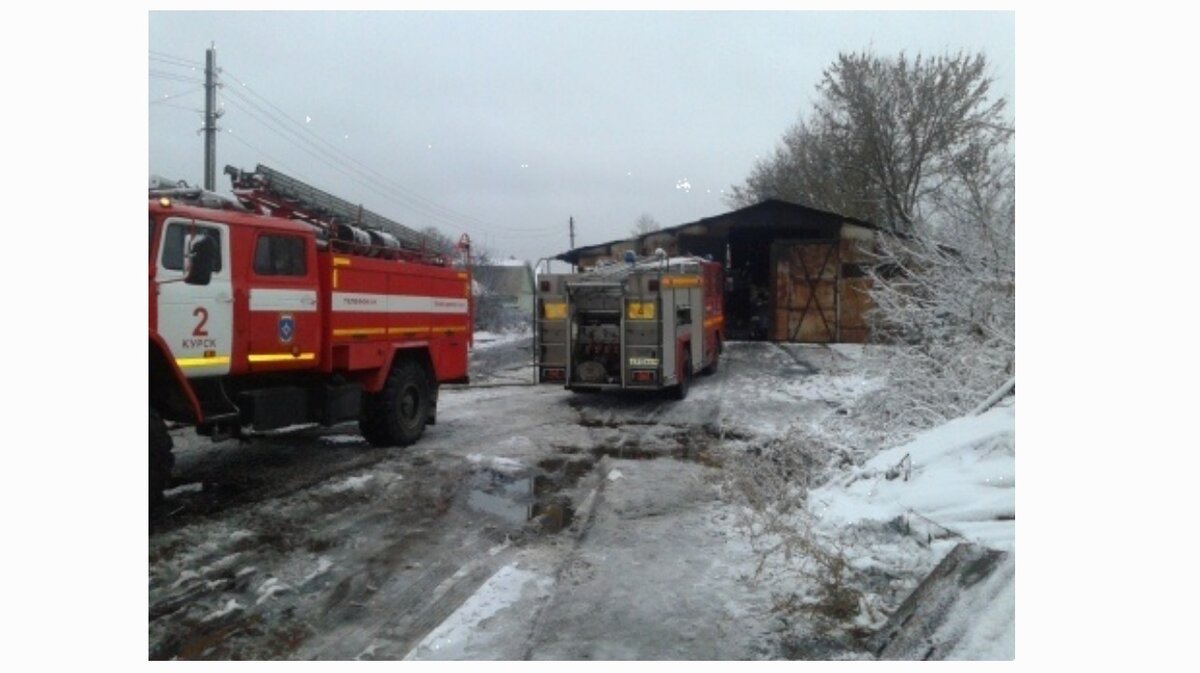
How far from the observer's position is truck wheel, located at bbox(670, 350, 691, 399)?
43.7 ft

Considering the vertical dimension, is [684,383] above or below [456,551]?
above

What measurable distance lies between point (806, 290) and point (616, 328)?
1076 cm

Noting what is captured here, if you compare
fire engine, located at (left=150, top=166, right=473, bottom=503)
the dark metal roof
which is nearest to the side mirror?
fire engine, located at (left=150, top=166, right=473, bottom=503)

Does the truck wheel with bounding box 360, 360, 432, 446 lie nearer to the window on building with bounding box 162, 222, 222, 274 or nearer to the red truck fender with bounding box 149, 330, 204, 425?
the red truck fender with bounding box 149, 330, 204, 425

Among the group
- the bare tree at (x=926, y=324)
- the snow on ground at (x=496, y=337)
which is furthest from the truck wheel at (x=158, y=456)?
the snow on ground at (x=496, y=337)

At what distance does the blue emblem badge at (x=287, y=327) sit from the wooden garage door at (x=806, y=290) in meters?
16.6

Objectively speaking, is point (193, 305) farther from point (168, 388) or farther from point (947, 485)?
point (947, 485)

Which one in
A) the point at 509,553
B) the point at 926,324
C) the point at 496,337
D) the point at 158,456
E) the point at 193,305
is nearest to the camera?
the point at 509,553

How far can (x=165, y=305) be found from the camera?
20.1 feet

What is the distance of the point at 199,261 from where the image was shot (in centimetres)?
624

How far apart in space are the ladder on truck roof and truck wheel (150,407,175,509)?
2691 mm

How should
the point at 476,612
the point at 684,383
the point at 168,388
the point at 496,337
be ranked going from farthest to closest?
the point at 496,337, the point at 684,383, the point at 168,388, the point at 476,612

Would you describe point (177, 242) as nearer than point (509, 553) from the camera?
No

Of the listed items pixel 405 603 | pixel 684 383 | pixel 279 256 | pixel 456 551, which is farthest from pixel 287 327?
pixel 684 383
